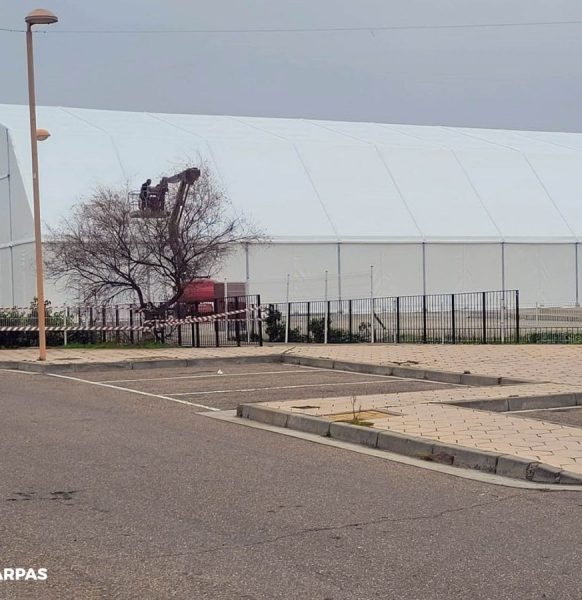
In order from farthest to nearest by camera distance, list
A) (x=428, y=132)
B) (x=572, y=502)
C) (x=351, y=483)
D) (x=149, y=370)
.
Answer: (x=428, y=132)
(x=149, y=370)
(x=351, y=483)
(x=572, y=502)

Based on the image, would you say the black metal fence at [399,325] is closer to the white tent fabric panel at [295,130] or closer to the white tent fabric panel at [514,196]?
the white tent fabric panel at [514,196]

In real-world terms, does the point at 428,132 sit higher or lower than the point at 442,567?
higher

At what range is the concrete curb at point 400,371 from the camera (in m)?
15.8

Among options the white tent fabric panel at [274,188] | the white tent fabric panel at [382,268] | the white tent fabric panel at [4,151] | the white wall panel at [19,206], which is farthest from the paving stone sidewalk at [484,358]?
the white tent fabric panel at [4,151]

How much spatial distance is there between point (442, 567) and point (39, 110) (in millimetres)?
41461

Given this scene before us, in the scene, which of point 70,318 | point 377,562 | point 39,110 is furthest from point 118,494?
point 39,110

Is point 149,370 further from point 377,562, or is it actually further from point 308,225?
point 308,225

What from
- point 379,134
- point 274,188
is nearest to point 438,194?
point 379,134

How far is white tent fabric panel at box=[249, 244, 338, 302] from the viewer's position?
3756 cm

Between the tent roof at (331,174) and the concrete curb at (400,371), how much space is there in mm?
17875

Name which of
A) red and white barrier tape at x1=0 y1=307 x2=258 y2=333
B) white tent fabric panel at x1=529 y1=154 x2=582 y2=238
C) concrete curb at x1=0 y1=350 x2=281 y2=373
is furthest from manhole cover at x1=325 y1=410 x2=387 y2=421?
white tent fabric panel at x1=529 y1=154 x2=582 y2=238

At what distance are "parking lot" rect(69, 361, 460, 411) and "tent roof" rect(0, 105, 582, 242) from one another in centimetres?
1832

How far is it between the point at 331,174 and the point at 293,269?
238 inches

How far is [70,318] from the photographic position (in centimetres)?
2744
